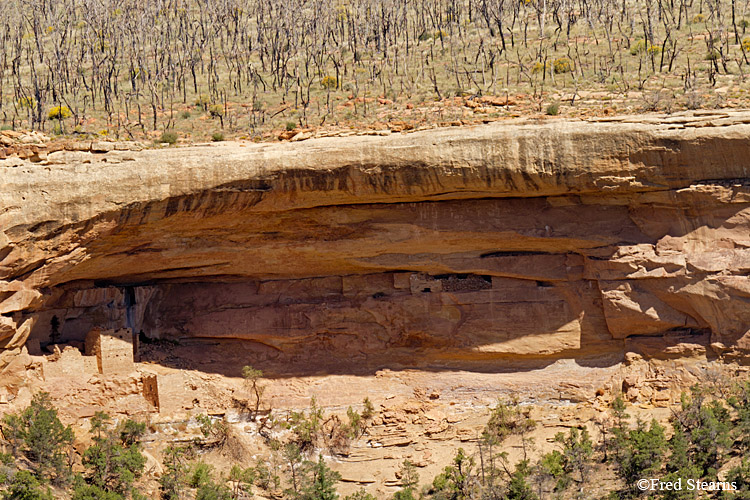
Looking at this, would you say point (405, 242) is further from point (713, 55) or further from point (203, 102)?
point (713, 55)

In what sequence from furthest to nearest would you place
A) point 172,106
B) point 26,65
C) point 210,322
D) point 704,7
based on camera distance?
point 26,65
point 704,7
point 172,106
point 210,322

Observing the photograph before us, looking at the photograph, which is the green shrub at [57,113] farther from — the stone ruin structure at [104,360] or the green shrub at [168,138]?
the stone ruin structure at [104,360]

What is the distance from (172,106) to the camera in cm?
3228

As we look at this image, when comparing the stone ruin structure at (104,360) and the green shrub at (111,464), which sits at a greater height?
the stone ruin structure at (104,360)

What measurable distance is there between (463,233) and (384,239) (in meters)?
1.96

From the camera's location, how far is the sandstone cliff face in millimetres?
21594

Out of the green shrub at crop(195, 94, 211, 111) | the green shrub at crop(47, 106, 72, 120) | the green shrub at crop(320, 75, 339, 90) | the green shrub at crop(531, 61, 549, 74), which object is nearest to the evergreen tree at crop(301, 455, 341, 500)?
the green shrub at crop(195, 94, 211, 111)

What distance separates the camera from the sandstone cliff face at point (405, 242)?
21594mm

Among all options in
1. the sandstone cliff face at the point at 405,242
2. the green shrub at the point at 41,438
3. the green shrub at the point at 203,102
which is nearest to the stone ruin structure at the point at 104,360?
the sandstone cliff face at the point at 405,242

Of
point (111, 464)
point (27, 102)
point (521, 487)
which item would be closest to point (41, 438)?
point (111, 464)

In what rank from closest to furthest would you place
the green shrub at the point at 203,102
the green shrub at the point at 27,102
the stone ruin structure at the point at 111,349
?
1. the stone ruin structure at the point at 111,349
2. the green shrub at the point at 203,102
3. the green shrub at the point at 27,102

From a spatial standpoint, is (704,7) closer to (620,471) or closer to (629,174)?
(629,174)

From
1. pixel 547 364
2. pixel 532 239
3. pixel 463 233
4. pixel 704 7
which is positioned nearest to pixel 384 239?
pixel 463 233

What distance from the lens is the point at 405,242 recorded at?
933 inches
